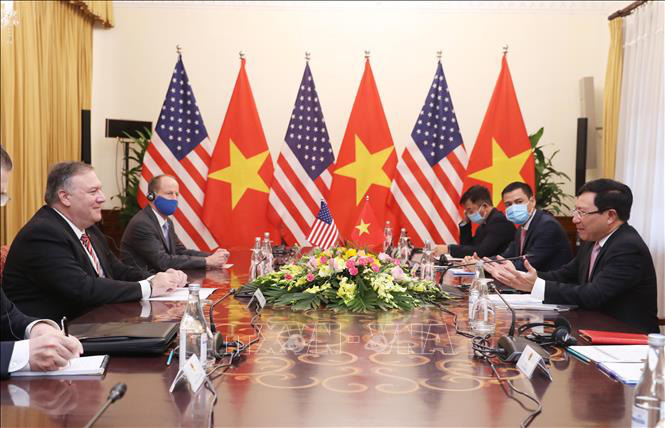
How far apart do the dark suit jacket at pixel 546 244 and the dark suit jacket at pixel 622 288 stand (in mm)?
1237

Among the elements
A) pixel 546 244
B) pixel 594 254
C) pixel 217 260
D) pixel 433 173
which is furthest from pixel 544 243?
pixel 433 173

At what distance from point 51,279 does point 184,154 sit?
3.87 m

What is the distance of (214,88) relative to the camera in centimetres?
738

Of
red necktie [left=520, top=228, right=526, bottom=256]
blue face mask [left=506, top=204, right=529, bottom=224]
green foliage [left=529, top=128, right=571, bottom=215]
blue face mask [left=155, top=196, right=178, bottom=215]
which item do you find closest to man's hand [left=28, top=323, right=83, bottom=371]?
blue face mask [left=155, top=196, right=178, bottom=215]

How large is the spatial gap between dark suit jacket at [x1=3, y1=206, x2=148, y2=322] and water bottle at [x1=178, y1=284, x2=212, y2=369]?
1245 millimetres

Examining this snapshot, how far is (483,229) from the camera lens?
561 cm

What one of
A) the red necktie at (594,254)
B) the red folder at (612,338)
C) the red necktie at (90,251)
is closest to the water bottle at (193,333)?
the red folder at (612,338)

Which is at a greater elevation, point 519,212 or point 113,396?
point 519,212

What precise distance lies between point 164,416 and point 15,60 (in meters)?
5.11

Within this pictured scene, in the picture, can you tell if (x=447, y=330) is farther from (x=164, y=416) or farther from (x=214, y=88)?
(x=214, y=88)

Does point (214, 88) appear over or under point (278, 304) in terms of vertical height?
over

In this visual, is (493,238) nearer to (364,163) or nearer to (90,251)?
(364,163)

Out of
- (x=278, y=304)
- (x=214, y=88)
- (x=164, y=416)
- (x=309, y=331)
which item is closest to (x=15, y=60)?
(x=214, y=88)

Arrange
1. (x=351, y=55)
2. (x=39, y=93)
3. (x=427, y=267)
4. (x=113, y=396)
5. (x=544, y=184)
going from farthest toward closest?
(x=351, y=55)
(x=544, y=184)
(x=39, y=93)
(x=427, y=267)
(x=113, y=396)
